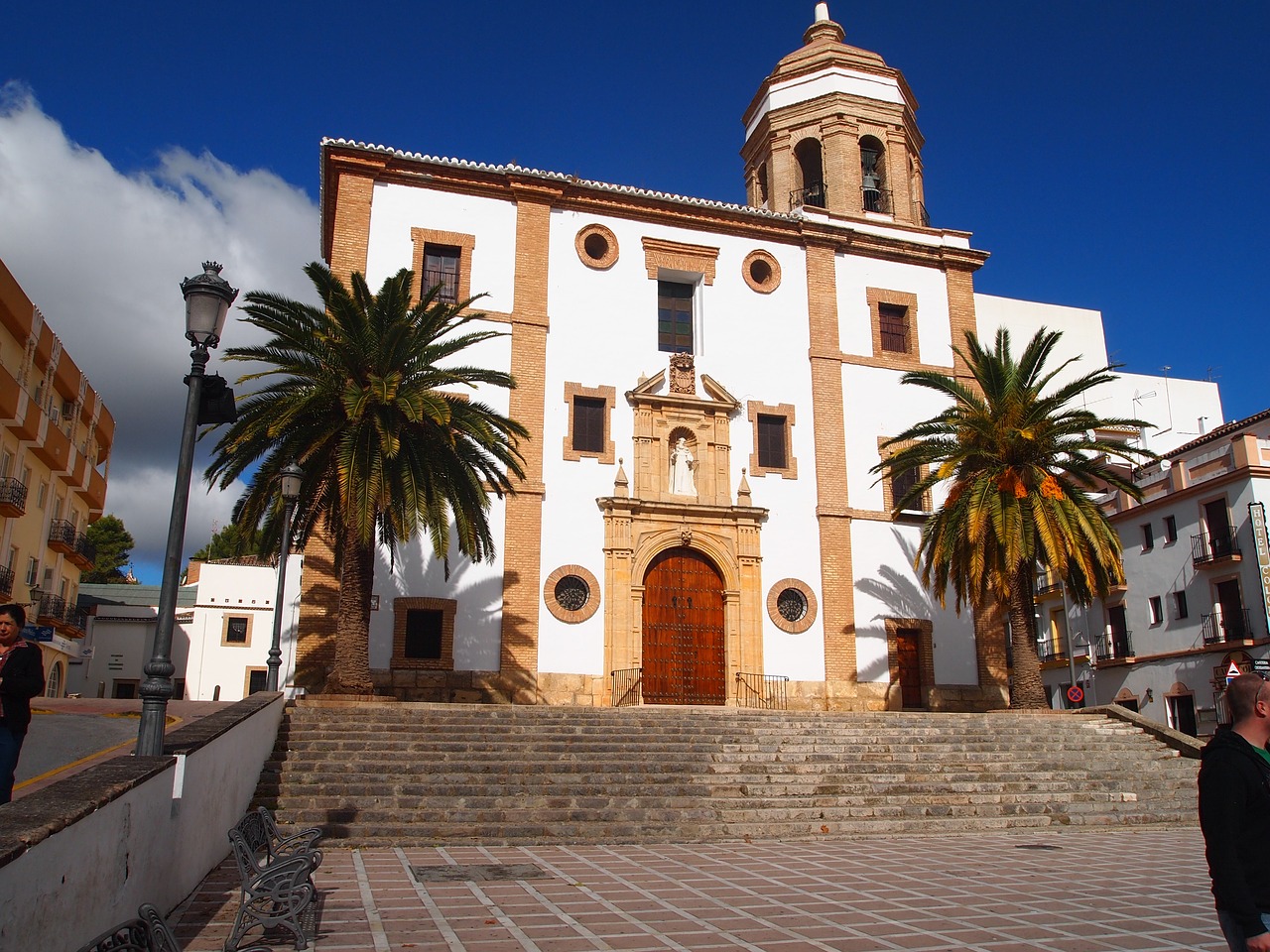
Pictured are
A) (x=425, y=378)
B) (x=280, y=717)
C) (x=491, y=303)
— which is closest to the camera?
(x=280, y=717)

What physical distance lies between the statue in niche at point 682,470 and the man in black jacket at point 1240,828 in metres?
18.1

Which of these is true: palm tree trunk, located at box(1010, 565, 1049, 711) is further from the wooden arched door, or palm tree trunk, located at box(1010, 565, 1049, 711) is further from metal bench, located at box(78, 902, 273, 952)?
metal bench, located at box(78, 902, 273, 952)

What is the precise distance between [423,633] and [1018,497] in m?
11.5

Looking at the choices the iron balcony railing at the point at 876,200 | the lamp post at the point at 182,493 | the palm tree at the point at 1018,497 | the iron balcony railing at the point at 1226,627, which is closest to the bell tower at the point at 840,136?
the iron balcony railing at the point at 876,200

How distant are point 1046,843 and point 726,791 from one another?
3743 mm

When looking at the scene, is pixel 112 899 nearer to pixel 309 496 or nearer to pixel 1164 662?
pixel 309 496

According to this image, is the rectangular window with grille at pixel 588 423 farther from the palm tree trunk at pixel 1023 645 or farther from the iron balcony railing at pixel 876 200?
the iron balcony railing at pixel 876 200

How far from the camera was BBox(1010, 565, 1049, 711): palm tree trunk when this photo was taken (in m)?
19.1

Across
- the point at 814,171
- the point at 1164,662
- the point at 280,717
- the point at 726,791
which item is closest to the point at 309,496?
the point at 280,717

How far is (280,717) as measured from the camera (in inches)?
544

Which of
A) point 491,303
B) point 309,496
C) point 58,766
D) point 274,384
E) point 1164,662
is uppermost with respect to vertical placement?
point 491,303

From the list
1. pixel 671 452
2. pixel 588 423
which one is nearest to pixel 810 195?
pixel 671 452

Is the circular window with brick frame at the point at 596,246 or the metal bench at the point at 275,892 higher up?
the circular window with brick frame at the point at 596,246

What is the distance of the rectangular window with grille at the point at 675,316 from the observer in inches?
903
